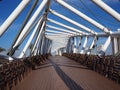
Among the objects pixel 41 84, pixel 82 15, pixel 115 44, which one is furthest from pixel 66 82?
pixel 115 44

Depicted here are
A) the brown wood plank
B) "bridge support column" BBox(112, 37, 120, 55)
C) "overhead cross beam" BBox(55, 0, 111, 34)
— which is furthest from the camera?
"bridge support column" BBox(112, 37, 120, 55)

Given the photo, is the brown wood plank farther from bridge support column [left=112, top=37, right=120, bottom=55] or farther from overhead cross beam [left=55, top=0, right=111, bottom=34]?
bridge support column [left=112, top=37, right=120, bottom=55]

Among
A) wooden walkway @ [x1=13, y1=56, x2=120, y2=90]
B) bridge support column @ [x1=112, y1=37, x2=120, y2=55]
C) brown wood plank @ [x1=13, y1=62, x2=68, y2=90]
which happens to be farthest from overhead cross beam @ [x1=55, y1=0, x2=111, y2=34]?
brown wood plank @ [x1=13, y1=62, x2=68, y2=90]

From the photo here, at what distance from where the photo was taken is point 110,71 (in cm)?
1581

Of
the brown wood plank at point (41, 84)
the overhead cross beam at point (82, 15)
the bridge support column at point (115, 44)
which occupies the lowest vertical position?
the brown wood plank at point (41, 84)

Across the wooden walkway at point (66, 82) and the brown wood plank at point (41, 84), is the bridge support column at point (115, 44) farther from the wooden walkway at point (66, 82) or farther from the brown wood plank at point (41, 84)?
the brown wood plank at point (41, 84)

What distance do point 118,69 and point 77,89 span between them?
3.99 m

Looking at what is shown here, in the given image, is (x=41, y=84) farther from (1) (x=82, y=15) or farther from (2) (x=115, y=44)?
(2) (x=115, y=44)

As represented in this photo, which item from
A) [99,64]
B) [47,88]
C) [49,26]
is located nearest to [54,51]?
[49,26]

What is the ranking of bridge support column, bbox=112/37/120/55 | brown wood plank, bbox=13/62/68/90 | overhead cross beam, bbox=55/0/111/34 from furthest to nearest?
bridge support column, bbox=112/37/120/55, overhead cross beam, bbox=55/0/111/34, brown wood plank, bbox=13/62/68/90

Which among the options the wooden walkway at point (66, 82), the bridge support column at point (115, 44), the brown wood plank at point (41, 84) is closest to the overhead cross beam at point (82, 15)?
the bridge support column at point (115, 44)

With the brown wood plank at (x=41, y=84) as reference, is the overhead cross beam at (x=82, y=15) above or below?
above

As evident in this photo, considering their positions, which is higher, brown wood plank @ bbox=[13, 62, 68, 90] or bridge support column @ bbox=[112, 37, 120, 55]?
bridge support column @ bbox=[112, 37, 120, 55]

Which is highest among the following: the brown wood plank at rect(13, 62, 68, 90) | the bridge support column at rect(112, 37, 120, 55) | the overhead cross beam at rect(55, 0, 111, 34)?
the overhead cross beam at rect(55, 0, 111, 34)
